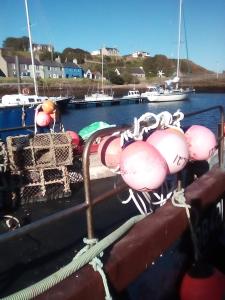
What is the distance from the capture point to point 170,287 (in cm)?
323

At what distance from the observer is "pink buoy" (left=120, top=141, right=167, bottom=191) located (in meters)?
2.64

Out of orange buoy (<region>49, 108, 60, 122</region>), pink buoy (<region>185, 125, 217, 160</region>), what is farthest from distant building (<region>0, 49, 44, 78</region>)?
pink buoy (<region>185, 125, 217, 160</region>)

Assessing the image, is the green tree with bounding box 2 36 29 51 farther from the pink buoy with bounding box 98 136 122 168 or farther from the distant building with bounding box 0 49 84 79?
the pink buoy with bounding box 98 136 122 168

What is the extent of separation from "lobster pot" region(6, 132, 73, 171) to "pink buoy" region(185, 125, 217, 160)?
9.31 ft

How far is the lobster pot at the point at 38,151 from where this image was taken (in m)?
5.90

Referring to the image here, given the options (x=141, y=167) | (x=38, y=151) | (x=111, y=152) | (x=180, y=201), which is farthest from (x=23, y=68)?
(x=141, y=167)

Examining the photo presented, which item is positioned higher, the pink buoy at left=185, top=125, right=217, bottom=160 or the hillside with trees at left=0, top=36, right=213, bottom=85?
the hillside with trees at left=0, top=36, right=213, bottom=85

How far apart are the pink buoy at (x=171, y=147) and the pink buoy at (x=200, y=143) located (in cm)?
61

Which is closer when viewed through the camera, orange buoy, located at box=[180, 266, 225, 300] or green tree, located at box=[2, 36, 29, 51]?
orange buoy, located at box=[180, 266, 225, 300]

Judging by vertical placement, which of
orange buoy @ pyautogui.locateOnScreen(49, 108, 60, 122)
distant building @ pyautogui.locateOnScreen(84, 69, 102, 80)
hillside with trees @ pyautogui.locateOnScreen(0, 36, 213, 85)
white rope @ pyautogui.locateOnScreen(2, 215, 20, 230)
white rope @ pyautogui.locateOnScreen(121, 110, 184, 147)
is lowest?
white rope @ pyautogui.locateOnScreen(2, 215, 20, 230)

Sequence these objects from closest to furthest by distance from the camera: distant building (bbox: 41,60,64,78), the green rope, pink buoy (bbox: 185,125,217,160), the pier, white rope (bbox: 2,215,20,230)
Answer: the green rope, pink buoy (bbox: 185,125,217,160), white rope (bbox: 2,215,20,230), the pier, distant building (bbox: 41,60,64,78)

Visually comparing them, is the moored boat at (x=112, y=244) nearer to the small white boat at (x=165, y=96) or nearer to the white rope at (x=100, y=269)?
the white rope at (x=100, y=269)

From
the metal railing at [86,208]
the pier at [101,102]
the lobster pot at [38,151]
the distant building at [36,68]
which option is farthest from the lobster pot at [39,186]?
the distant building at [36,68]

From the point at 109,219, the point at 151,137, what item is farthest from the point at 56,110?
the point at 151,137
